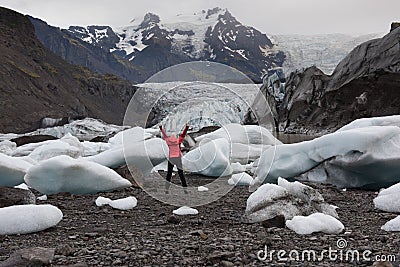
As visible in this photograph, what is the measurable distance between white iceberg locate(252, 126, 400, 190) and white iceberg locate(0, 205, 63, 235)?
4505 millimetres

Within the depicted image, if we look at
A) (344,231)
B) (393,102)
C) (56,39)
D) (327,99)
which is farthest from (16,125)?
(56,39)

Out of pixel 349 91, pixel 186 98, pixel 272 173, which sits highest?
pixel 186 98

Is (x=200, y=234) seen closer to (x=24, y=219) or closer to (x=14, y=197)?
(x=24, y=219)

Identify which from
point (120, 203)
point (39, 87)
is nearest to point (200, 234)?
point (120, 203)

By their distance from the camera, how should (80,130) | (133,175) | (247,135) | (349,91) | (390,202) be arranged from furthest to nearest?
(80,130) < (349,91) < (247,135) < (133,175) < (390,202)

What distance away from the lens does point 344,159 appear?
304 inches

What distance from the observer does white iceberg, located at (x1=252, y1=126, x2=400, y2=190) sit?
7457 mm

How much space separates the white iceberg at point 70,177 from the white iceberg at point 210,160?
2533 millimetres

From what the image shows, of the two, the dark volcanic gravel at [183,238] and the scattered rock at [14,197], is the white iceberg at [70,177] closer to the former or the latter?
the dark volcanic gravel at [183,238]

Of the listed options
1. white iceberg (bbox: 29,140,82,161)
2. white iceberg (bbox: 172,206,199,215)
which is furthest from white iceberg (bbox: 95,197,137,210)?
white iceberg (bbox: 29,140,82,161)

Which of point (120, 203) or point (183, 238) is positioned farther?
point (120, 203)

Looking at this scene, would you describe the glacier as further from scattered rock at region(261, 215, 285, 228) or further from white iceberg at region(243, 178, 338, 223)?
scattered rock at region(261, 215, 285, 228)

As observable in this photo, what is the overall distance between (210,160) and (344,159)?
9.21 ft

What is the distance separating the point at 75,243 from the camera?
12.3 feet
